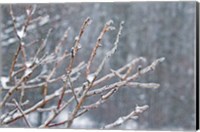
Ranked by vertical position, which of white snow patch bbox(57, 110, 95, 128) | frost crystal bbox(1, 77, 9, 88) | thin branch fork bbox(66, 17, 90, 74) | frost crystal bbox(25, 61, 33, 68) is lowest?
white snow patch bbox(57, 110, 95, 128)

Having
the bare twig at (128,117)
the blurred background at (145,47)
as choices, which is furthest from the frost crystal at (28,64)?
the bare twig at (128,117)

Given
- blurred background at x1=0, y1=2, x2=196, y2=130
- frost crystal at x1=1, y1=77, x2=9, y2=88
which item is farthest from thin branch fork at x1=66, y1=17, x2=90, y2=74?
frost crystal at x1=1, y1=77, x2=9, y2=88

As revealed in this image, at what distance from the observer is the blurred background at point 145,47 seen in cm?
266

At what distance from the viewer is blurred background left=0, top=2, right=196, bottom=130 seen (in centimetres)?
266

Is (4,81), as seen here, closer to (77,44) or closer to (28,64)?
(28,64)

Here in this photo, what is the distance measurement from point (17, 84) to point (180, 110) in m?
0.93

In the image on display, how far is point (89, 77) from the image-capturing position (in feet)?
→ 9.07

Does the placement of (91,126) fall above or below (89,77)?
below

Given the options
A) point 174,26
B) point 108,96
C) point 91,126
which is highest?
point 174,26

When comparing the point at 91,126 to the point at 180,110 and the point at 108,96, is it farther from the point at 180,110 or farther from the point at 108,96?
the point at 180,110

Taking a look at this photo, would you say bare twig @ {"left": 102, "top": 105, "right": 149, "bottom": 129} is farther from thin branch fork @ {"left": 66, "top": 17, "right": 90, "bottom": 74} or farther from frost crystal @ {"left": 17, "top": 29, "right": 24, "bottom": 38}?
frost crystal @ {"left": 17, "top": 29, "right": 24, "bottom": 38}

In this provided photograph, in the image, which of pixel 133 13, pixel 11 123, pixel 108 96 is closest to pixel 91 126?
pixel 108 96

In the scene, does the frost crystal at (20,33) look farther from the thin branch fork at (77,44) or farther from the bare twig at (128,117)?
the bare twig at (128,117)

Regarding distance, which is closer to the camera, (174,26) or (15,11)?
(174,26)
